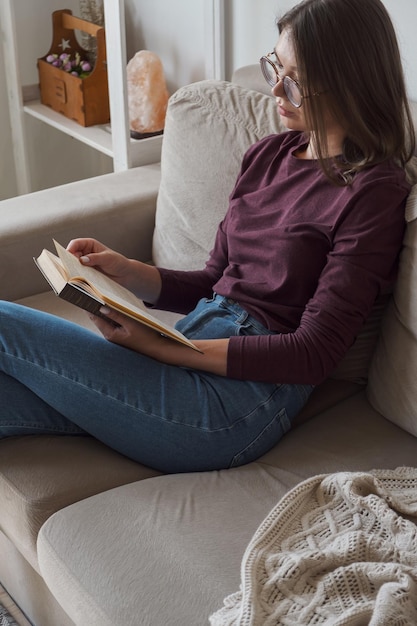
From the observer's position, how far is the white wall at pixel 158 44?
2.19 metres

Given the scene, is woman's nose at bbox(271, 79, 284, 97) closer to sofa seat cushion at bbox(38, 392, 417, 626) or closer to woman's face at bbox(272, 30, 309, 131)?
woman's face at bbox(272, 30, 309, 131)

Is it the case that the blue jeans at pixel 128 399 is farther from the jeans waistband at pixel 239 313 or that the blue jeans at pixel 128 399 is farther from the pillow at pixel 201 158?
the pillow at pixel 201 158

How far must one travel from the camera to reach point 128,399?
144cm

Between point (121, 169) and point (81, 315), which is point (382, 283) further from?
point (121, 169)

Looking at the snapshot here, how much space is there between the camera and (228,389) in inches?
58.2

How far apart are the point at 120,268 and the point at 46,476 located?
429mm

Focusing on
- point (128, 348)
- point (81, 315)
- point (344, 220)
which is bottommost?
point (81, 315)

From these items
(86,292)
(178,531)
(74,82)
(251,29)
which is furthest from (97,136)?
(178,531)

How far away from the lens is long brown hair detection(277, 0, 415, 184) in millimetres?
1431

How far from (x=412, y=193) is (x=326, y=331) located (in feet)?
0.90

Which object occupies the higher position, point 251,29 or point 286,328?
point 251,29

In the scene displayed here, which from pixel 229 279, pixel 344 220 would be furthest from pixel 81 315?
pixel 344 220

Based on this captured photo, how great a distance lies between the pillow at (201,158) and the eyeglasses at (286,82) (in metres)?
0.28

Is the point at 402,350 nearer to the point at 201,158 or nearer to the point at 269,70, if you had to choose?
the point at 269,70
